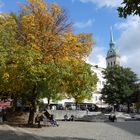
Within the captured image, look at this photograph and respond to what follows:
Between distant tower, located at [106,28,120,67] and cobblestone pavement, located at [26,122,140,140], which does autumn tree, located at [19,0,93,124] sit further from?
distant tower, located at [106,28,120,67]

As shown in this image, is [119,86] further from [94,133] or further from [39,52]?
[94,133]

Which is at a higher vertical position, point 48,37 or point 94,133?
point 48,37

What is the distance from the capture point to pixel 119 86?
82875mm

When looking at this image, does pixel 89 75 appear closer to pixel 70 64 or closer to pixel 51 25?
pixel 70 64

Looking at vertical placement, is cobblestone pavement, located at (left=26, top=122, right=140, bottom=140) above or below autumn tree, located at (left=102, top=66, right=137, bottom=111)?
below

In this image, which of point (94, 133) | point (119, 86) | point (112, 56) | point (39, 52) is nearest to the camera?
point (94, 133)

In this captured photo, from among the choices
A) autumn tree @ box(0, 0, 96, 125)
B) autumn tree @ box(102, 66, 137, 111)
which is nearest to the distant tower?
autumn tree @ box(102, 66, 137, 111)

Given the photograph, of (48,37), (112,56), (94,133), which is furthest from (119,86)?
(112,56)

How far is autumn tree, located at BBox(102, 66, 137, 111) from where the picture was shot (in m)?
82.0

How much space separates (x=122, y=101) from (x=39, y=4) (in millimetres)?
51358

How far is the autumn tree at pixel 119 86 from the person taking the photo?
82.0 m

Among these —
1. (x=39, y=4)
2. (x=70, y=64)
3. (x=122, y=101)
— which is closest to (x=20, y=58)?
(x=70, y=64)

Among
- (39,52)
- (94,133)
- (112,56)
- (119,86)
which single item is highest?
(112,56)

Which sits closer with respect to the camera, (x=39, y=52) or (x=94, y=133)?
(x=94, y=133)
